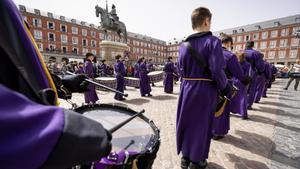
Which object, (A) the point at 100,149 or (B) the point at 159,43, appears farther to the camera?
(B) the point at 159,43

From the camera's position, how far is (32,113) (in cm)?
46

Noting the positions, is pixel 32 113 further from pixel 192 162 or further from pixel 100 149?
pixel 192 162

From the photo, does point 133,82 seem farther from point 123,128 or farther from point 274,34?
point 274,34

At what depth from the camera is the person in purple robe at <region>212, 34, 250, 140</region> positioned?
3.50 metres

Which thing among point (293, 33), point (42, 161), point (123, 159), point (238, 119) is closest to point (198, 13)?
point (123, 159)

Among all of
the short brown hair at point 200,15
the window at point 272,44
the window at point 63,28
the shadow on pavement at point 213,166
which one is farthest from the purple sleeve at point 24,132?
the window at point 272,44

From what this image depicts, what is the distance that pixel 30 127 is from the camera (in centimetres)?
45

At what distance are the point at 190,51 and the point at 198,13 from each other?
61cm

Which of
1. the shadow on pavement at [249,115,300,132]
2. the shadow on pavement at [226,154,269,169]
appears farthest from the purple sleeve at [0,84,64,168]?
the shadow on pavement at [249,115,300,132]

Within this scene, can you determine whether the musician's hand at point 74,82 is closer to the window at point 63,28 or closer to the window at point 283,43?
the window at point 63,28

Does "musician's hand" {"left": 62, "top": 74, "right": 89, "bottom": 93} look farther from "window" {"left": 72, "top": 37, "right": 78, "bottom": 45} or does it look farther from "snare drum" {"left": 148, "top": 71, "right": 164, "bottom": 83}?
"window" {"left": 72, "top": 37, "right": 78, "bottom": 45}

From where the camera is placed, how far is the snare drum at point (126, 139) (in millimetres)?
1148

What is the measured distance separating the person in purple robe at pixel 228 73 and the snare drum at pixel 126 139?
2.76 m

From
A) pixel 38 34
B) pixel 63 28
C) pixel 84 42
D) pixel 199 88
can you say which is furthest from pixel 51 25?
pixel 199 88
